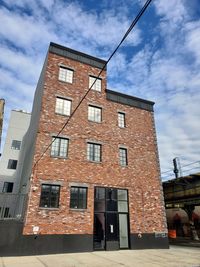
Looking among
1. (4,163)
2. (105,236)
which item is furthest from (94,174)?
(4,163)

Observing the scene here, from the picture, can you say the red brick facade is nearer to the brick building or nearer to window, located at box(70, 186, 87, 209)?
the brick building

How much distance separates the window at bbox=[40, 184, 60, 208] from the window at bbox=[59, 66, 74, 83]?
28.8 ft

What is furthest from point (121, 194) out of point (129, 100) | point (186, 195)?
point (129, 100)

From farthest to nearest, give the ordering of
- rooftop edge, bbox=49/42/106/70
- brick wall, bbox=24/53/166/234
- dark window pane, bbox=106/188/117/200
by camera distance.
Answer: rooftop edge, bbox=49/42/106/70
dark window pane, bbox=106/188/117/200
brick wall, bbox=24/53/166/234

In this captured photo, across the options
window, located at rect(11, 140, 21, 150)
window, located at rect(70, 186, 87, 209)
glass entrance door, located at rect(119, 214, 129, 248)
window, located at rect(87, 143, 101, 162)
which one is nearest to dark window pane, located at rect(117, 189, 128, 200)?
glass entrance door, located at rect(119, 214, 129, 248)

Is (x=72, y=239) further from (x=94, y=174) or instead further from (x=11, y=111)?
(x=11, y=111)

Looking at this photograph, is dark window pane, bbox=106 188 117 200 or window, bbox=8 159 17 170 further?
window, bbox=8 159 17 170

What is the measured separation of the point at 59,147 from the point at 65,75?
6.43 m

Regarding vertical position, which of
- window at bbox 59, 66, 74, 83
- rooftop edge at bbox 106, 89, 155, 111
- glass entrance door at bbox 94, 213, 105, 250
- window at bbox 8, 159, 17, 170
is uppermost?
window at bbox 59, 66, 74, 83

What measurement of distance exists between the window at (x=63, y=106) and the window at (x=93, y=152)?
3124 mm

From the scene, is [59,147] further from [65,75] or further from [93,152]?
[65,75]

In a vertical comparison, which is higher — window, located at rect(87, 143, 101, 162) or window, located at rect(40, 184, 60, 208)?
window, located at rect(87, 143, 101, 162)

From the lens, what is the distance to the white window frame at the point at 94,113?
17.6 m

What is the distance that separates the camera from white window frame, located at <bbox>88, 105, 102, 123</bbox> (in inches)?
693
